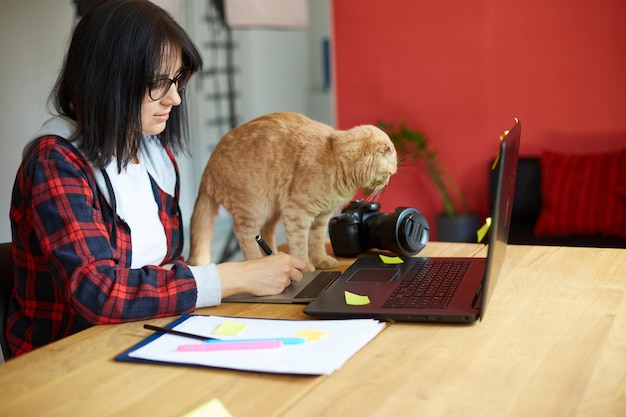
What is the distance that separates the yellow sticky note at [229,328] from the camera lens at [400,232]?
0.52 m

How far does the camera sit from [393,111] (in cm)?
355

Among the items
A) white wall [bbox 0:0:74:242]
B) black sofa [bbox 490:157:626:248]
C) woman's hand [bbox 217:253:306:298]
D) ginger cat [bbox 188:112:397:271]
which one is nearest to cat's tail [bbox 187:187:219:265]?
ginger cat [bbox 188:112:397:271]

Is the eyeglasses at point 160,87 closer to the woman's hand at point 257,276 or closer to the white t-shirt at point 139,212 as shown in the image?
→ the white t-shirt at point 139,212

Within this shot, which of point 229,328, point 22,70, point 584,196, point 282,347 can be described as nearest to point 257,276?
point 229,328

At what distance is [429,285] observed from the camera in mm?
1301

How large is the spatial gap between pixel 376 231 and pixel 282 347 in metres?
0.62

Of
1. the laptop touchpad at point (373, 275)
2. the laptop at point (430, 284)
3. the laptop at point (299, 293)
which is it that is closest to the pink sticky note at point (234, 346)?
the laptop at point (430, 284)

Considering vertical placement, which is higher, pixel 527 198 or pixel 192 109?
pixel 192 109

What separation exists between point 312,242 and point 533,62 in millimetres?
1999

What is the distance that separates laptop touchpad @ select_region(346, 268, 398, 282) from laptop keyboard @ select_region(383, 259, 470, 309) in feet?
0.12

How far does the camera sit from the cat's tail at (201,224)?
174 centimetres

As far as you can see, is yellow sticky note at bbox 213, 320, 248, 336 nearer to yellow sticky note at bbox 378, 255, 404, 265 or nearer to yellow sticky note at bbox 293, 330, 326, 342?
yellow sticky note at bbox 293, 330, 326, 342

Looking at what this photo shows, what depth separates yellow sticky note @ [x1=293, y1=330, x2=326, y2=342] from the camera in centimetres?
108

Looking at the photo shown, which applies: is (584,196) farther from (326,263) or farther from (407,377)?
(407,377)
